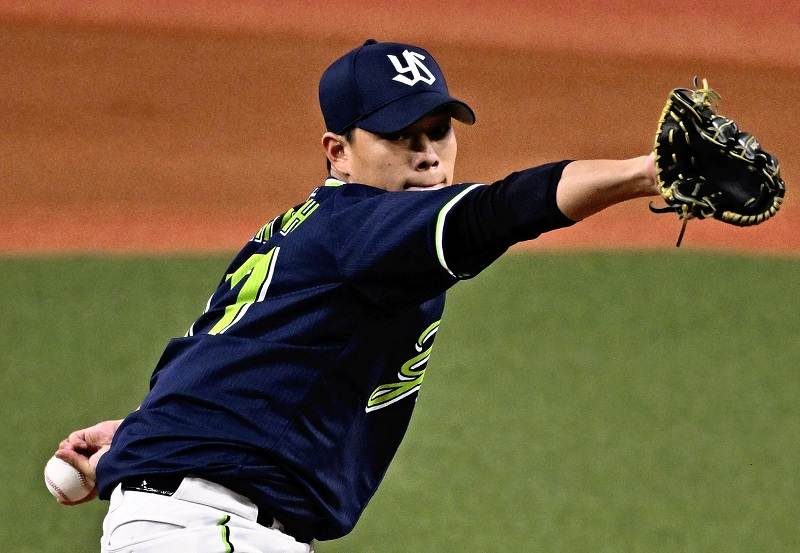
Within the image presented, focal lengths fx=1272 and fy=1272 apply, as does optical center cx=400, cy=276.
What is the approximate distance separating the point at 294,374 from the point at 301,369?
0.02m

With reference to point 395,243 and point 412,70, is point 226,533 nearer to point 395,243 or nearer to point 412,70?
point 395,243

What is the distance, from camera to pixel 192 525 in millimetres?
3064

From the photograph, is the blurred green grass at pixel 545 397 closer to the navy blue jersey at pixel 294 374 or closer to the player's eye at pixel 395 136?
the navy blue jersey at pixel 294 374

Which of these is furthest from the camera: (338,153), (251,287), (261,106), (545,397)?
(261,106)

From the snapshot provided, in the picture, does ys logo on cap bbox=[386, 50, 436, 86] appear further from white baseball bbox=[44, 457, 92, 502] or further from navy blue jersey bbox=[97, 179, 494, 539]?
white baseball bbox=[44, 457, 92, 502]

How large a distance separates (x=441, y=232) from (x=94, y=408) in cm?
423

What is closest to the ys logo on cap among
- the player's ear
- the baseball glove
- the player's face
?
the player's face

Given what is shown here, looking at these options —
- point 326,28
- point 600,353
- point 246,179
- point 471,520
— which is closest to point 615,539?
point 471,520

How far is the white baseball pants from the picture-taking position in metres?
3.03

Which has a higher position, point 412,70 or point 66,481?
point 412,70

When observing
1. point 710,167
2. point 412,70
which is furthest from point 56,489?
point 710,167

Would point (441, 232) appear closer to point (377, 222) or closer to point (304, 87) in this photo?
point (377, 222)

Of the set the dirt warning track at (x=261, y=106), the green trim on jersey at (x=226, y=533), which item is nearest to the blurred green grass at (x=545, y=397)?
the dirt warning track at (x=261, y=106)

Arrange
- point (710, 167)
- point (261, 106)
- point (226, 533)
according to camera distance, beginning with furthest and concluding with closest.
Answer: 1. point (261, 106)
2. point (226, 533)
3. point (710, 167)
